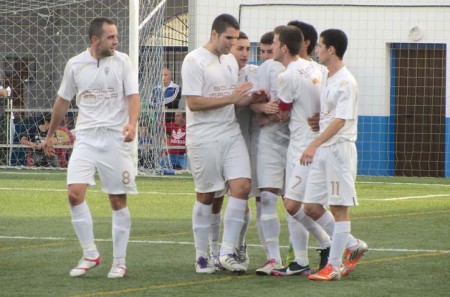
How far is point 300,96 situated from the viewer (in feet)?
33.7

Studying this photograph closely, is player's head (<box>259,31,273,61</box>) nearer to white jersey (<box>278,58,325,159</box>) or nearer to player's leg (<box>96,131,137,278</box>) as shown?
white jersey (<box>278,58,325,159</box>)

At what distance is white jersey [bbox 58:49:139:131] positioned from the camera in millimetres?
10305

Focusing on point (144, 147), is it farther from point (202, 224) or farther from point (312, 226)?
point (312, 226)

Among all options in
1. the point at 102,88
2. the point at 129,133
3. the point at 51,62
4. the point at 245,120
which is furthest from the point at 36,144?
the point at 129,133

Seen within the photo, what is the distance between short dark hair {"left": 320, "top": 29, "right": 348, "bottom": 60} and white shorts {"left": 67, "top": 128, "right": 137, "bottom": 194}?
1710mm

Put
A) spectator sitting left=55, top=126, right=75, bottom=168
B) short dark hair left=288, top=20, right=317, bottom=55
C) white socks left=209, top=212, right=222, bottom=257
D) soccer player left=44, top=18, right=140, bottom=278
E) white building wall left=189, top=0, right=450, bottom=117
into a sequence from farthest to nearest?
white building wall left=189, top=0, right=450, bottom=117 < spectator sitting left=55, top=126, right=75, bottom=168 < white socks left=209, top=212, right=222, bottom=257 < short dark hair left=288, top=20, right=317, bottom=55 < soccer player left=44, top=18, right=140, bottom=278

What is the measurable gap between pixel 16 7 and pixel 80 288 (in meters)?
19.7

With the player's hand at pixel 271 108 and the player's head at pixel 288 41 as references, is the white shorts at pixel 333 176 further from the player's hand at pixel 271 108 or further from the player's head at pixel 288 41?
the player's head at pixel 288 41

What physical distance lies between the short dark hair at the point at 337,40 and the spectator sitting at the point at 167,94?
1582 centimetres

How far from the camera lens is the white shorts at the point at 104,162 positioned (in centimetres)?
1025

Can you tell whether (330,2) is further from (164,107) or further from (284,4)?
(164,107)

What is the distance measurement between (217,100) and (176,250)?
2.23 metres

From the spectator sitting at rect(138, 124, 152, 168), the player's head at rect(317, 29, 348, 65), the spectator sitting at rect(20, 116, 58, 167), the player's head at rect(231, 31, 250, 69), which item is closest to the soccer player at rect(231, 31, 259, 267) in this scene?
the player's head at rect(231, 31, 250, 69)

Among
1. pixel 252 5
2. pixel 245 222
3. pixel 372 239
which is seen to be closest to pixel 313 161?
pixel 245 222
